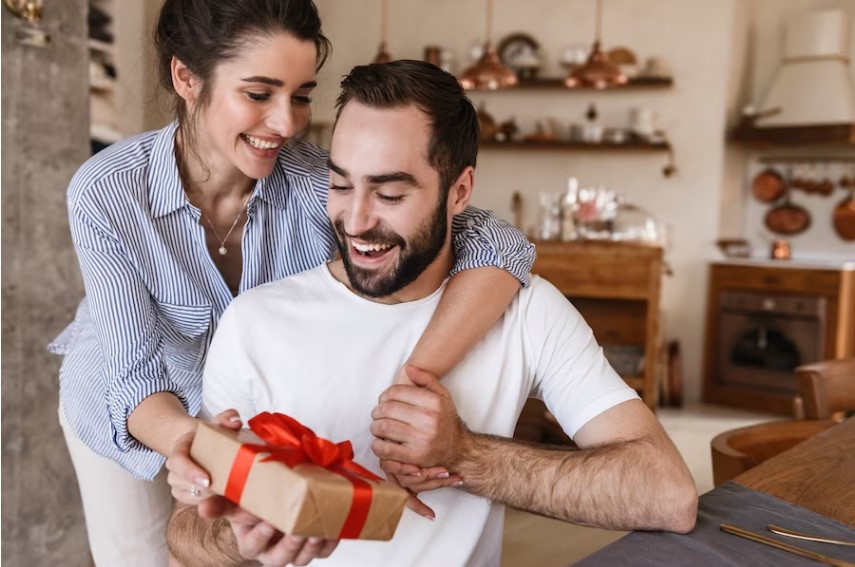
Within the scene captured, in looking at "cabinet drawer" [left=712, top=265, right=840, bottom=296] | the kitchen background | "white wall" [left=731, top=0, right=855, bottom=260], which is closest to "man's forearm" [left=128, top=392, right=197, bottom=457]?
the kitchen background

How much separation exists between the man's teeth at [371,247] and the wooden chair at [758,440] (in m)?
0.82

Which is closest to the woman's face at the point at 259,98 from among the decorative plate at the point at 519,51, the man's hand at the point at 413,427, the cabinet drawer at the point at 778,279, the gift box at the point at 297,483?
the man's hand at the point at 413,427

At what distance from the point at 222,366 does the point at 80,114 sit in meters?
1.40

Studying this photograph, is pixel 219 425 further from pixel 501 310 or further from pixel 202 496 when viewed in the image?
pixel 501 310

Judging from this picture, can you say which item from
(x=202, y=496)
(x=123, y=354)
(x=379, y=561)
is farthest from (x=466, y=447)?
(x=123, y=354)

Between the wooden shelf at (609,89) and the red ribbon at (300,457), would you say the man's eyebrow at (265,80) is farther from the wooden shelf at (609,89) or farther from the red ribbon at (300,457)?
the wooden shelf at (609,89)

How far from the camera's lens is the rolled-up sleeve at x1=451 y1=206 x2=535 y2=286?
1497mm

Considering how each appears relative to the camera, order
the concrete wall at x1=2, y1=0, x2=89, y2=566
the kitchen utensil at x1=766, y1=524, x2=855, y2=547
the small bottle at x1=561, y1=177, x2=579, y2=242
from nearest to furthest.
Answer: the kitchen utensil at x1=766, y1=524, x2=855, y2=547 → the concrete wall at x1=2, y1=0, x2=89, y2=566 → the small bottle at x1=561, y1=177, x2=579, y2=242

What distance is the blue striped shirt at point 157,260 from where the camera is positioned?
146 cm

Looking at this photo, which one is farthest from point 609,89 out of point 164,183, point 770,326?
point 164,183

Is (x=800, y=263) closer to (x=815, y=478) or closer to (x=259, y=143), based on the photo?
(x=815, y=478)

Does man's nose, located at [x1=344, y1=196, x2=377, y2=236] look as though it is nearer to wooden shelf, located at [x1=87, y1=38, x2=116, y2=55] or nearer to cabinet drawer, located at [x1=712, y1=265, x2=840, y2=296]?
wooden shelf, located at [x1=87, y1=38, x2=116, y2=55]

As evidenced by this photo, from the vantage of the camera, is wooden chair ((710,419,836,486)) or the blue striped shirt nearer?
the blue striped shirt

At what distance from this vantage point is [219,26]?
57.9 inches
